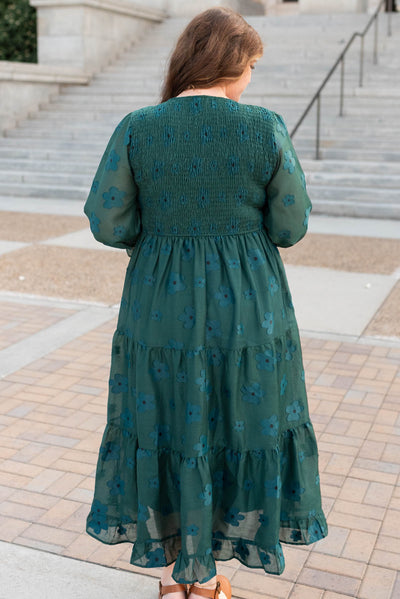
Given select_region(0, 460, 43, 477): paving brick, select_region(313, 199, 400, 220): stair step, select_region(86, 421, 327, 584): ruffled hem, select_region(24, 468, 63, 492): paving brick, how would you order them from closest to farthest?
select_region(86, 421, 327, 584): ruffled hem < select_region(24, 468, 63, 492): paving brick < select_region(0, 460, 43, 477): paving brick < select_region(313, 199, 400, 220): stair step

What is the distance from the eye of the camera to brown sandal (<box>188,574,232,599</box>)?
2520 mm

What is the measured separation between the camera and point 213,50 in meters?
2.14

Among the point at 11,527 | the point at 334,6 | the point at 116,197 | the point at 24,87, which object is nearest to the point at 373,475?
the point at 11,527

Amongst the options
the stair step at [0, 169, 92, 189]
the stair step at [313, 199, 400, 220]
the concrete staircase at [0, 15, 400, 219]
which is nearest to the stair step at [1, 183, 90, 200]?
the concrete staircase at [0, 15, 400, 219]

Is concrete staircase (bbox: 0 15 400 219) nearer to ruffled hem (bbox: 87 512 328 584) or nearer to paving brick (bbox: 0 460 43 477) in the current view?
paving brick (bbox: 0 460 43 477)

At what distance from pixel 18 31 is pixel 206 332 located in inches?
707

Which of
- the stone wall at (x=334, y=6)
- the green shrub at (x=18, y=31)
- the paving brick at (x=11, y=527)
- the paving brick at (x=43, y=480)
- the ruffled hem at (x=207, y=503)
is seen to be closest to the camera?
the ruffled hem at (x=207, y=503)

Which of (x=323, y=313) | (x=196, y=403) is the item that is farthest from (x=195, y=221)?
(x=323, y=313)

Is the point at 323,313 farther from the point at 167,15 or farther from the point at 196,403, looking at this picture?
the point at 167,15

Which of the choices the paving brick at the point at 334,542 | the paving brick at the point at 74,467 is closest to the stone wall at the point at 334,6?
the paving brick at the point at 74,467

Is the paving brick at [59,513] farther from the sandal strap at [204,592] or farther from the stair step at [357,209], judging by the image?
the stair step at [357,209]

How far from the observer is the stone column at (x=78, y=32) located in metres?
16.3

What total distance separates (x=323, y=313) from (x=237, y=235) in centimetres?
381

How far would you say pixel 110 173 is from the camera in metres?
2.24
